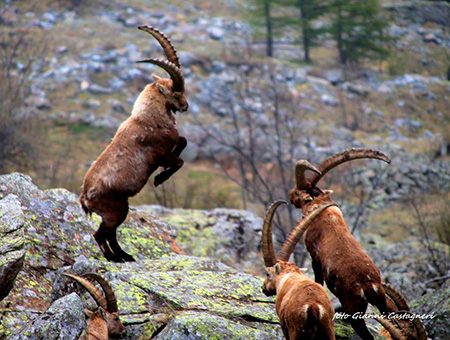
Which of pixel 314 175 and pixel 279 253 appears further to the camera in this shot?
pixel 314 175

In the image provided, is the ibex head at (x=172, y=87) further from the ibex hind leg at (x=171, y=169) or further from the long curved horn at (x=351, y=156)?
the long curved horn at (x=351, y=156)

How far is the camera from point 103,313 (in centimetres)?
550

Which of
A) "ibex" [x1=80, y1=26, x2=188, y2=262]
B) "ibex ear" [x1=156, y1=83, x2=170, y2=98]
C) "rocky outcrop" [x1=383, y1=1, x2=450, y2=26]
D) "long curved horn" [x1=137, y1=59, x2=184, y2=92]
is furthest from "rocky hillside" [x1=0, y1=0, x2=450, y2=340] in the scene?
"long curved horn" [x1=137, y1=59, x2=184, y2=92]

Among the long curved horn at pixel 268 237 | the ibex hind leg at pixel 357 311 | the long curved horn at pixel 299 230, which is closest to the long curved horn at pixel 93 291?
the long curved horn at pixel 268 237

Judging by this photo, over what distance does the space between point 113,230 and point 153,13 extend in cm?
3701

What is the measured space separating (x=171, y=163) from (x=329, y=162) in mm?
1944

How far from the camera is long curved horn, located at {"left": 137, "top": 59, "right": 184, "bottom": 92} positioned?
252 inches

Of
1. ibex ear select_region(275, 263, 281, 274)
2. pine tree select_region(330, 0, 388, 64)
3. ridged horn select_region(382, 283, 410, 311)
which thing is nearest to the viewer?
ibex ear select_region(275, 263, 281, 274)

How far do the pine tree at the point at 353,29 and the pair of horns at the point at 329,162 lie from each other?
3389cm

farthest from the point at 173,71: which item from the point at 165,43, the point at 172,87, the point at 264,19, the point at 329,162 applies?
the point at 264,19

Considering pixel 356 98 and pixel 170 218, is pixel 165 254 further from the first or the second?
pixel 356 98

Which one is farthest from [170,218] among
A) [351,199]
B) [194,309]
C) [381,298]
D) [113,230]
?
[351,199]

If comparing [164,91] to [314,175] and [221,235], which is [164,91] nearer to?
[314,175]

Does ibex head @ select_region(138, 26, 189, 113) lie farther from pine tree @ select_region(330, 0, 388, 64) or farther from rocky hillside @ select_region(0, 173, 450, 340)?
pine tree @ select_region(330, 0, 388, 64)
